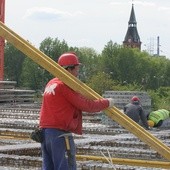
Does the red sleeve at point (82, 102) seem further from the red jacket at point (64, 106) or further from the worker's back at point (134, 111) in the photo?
the worker's back at point (134, 111)

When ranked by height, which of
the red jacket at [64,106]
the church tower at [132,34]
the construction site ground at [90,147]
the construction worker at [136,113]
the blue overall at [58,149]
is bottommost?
the construction site ground at [90,147]

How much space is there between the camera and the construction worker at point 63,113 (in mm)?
5391

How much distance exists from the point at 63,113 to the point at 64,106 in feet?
0.23

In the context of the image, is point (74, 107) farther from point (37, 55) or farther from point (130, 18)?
point (130, 18)

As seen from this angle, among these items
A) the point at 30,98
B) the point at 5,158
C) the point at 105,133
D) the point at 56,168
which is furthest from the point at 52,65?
the point at 30,98

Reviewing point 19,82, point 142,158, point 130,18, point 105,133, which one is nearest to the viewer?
point 142,158

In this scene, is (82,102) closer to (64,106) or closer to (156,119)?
(64,106)

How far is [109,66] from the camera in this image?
73500 millimetres

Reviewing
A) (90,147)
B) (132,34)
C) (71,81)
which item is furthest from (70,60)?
(132,34)

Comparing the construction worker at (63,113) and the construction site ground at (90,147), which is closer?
the construction worker at (63,113)

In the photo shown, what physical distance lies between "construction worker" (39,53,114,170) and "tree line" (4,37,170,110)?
58.8 metres

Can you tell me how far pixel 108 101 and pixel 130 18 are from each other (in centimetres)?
11150

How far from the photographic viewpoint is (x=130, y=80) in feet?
240

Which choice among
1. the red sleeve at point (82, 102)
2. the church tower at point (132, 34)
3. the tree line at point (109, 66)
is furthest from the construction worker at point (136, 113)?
the church tower at point (132, 34)
